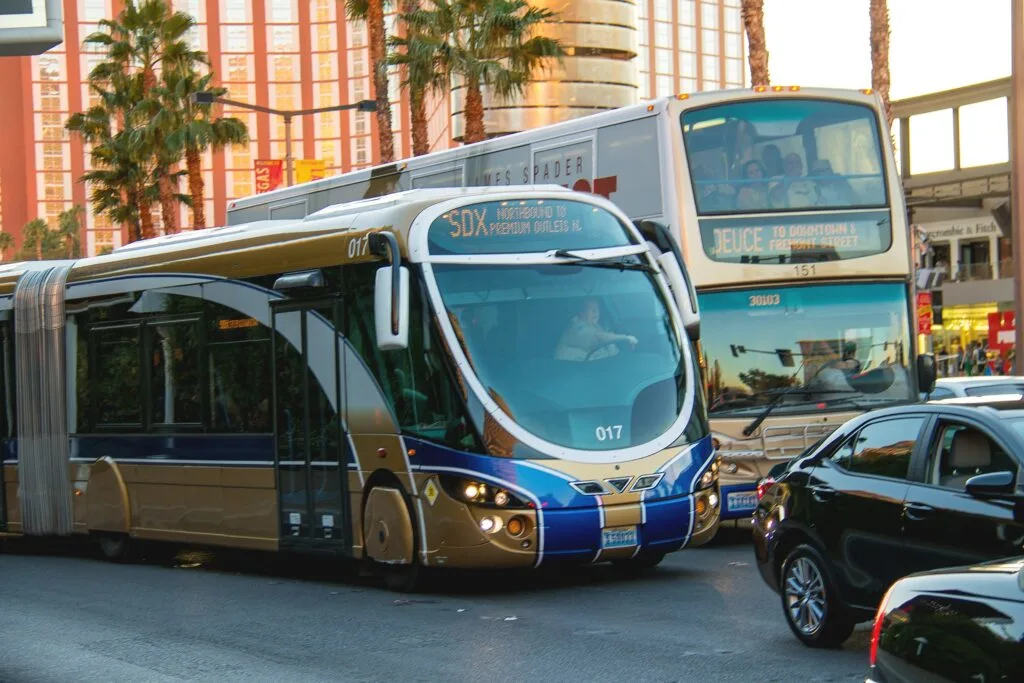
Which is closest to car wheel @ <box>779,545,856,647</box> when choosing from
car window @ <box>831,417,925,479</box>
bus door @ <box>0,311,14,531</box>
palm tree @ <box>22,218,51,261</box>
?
car window @ <box>831,417,925,479</box>

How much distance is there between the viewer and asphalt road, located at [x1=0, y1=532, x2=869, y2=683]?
31.0 feet

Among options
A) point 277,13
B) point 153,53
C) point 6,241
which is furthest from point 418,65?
point 6,241

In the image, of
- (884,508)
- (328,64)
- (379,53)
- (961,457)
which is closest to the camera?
(961,457)

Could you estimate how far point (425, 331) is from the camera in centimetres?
1277

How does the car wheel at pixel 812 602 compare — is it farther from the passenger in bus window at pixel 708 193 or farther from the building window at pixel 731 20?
the building window at pixel 731 20

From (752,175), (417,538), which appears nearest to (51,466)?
(417,538)

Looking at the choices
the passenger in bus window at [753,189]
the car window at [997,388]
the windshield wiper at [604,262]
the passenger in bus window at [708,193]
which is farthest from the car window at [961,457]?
the car window at [997,388]

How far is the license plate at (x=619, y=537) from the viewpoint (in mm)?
12469

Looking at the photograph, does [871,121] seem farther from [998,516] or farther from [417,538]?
[998,516]

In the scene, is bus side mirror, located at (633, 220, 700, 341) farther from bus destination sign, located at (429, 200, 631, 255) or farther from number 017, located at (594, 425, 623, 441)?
number 017, located at (594, 425, 623, 441)

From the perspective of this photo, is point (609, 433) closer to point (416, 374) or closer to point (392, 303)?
point (416, 374)

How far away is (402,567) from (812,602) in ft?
14.6

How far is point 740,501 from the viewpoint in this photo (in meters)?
15.8

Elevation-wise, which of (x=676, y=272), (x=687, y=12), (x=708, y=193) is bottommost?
(x=676, y=272)
